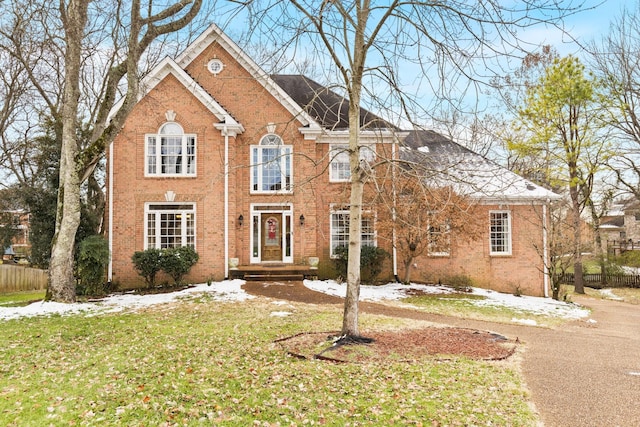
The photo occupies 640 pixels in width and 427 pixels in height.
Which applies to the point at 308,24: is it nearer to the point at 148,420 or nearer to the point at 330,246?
the point at 148,420

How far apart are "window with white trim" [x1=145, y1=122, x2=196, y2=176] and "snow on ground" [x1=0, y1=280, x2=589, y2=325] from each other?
4.77 metres

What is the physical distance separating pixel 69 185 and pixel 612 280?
94.1ft

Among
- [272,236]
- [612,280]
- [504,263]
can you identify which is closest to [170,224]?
[272,236]

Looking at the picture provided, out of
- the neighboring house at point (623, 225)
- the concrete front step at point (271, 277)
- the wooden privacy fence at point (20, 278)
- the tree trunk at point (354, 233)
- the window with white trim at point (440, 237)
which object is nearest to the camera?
the tree trunk at point (354, 233)

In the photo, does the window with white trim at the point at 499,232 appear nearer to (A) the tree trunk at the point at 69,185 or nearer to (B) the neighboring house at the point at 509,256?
(B) the neighboring house at the point at 509,256

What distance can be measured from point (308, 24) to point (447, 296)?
11.8 meters

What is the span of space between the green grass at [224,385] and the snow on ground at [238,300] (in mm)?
3147

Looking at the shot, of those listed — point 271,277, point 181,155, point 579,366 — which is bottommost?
point 579,366

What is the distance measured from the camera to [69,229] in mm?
12688

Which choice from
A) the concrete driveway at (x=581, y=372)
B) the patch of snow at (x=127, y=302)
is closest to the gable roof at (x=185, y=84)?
the patch of snow at (x=127, y=302)

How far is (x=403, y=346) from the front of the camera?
7875mm

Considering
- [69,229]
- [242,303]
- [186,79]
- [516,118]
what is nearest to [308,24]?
[242,303]

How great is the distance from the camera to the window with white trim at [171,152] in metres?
17.3

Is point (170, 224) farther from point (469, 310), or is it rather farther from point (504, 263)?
point (504, 263)
